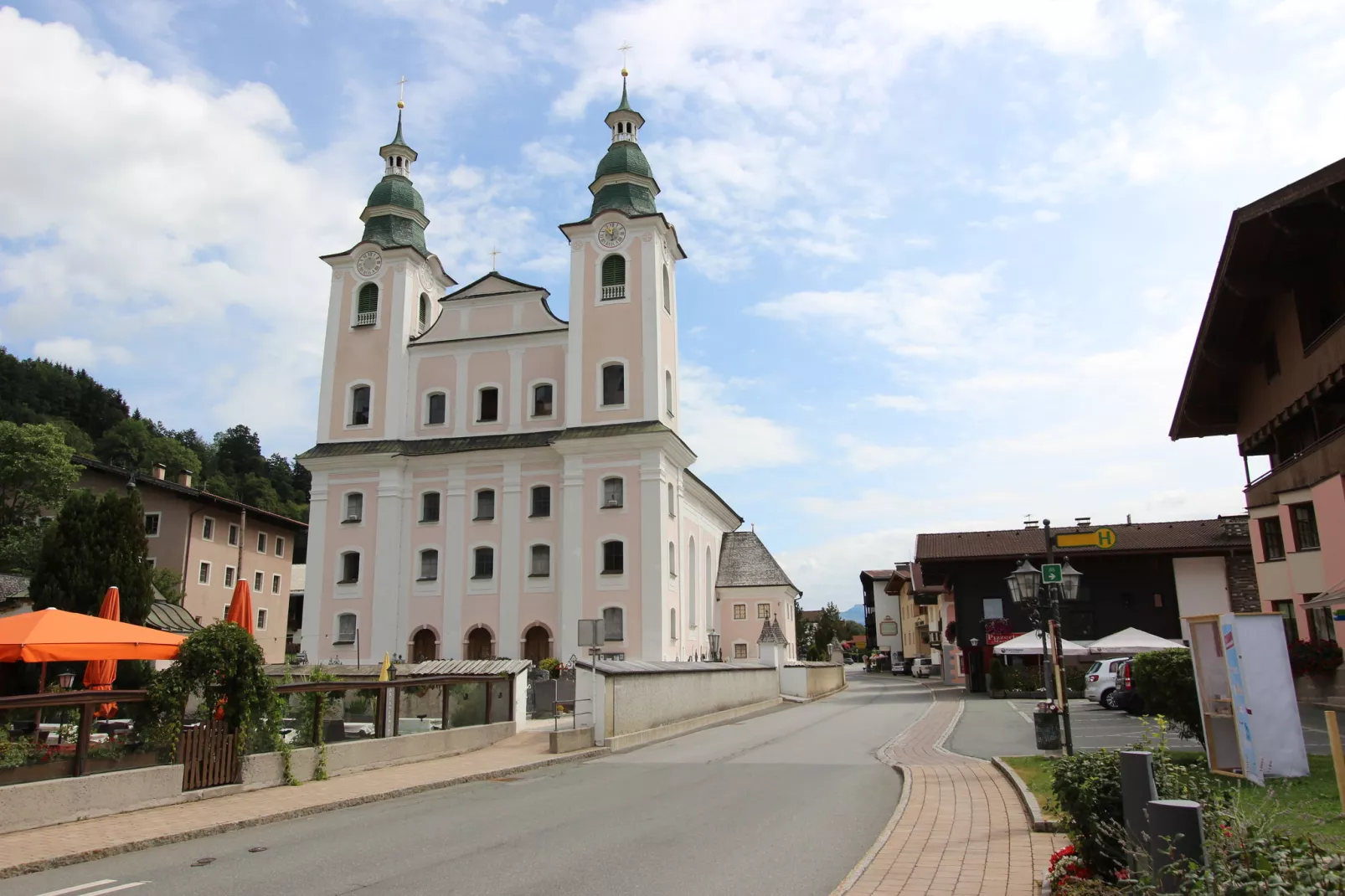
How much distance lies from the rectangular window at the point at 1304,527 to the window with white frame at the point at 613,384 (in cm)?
2541

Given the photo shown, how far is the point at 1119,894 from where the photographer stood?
219 inches

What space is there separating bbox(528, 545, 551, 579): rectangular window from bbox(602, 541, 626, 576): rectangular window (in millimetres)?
2636

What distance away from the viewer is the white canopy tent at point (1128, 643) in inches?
1451

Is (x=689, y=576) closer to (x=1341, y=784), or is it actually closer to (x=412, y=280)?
(x=412, y=280)

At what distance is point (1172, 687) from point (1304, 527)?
1234 centimetres

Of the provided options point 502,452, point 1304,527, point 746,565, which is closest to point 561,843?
point 1304,527

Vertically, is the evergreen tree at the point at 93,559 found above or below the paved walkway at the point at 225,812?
above

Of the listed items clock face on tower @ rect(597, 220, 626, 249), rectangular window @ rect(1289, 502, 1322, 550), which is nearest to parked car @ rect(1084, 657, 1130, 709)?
rectangular window @ rect(1289, 502, 1322, 550)

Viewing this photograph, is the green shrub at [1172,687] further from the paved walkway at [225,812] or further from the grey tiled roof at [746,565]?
the grey tiled roof at [746,565]

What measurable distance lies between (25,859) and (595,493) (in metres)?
31.7

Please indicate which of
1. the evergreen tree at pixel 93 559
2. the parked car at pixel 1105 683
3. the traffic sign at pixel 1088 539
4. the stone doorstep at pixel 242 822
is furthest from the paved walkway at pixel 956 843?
the evergreen tree at pixel 93 559

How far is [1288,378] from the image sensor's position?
69.6ft

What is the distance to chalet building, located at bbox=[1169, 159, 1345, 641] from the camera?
1827cm

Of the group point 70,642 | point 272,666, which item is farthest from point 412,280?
point 70,642
